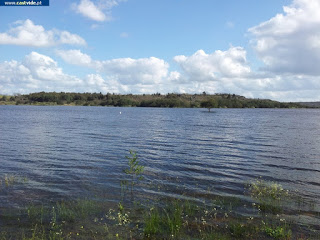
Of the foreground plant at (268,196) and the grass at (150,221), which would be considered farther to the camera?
the foreground plant at (268,196)

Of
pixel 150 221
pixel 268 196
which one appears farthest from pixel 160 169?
pixel 150 221

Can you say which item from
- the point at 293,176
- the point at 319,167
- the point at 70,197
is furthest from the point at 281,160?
the point at 70,197

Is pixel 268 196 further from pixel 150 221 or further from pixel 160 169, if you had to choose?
pixel 160 169

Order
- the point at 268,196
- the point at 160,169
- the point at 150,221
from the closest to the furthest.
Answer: the point at 150,221, the point at 268,196, the point at 160,169

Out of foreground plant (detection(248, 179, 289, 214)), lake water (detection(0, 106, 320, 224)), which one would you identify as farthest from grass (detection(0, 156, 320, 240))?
lake water (detection(0, 106, 320, 224))

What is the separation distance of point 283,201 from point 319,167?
1356 centimetres

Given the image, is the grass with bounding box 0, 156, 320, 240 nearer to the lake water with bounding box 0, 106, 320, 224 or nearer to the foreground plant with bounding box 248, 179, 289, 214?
the foreground plant with bounding box 248, 179, 289, 214

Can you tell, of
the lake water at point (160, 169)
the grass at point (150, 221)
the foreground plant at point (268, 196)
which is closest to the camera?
the grass at point (150, 221)

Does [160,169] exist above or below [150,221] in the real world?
below

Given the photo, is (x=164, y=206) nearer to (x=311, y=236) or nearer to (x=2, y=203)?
(x=311, y=236)

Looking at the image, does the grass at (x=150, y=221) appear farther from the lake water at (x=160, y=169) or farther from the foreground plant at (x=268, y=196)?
the lake water at (x=160, y=169)

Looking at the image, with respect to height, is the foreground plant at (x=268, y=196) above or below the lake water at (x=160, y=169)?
above

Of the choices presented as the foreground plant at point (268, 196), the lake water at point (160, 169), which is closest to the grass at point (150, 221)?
the foreground plant at point (268, 196)

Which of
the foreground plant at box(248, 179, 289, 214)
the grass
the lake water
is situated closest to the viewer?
the grass
